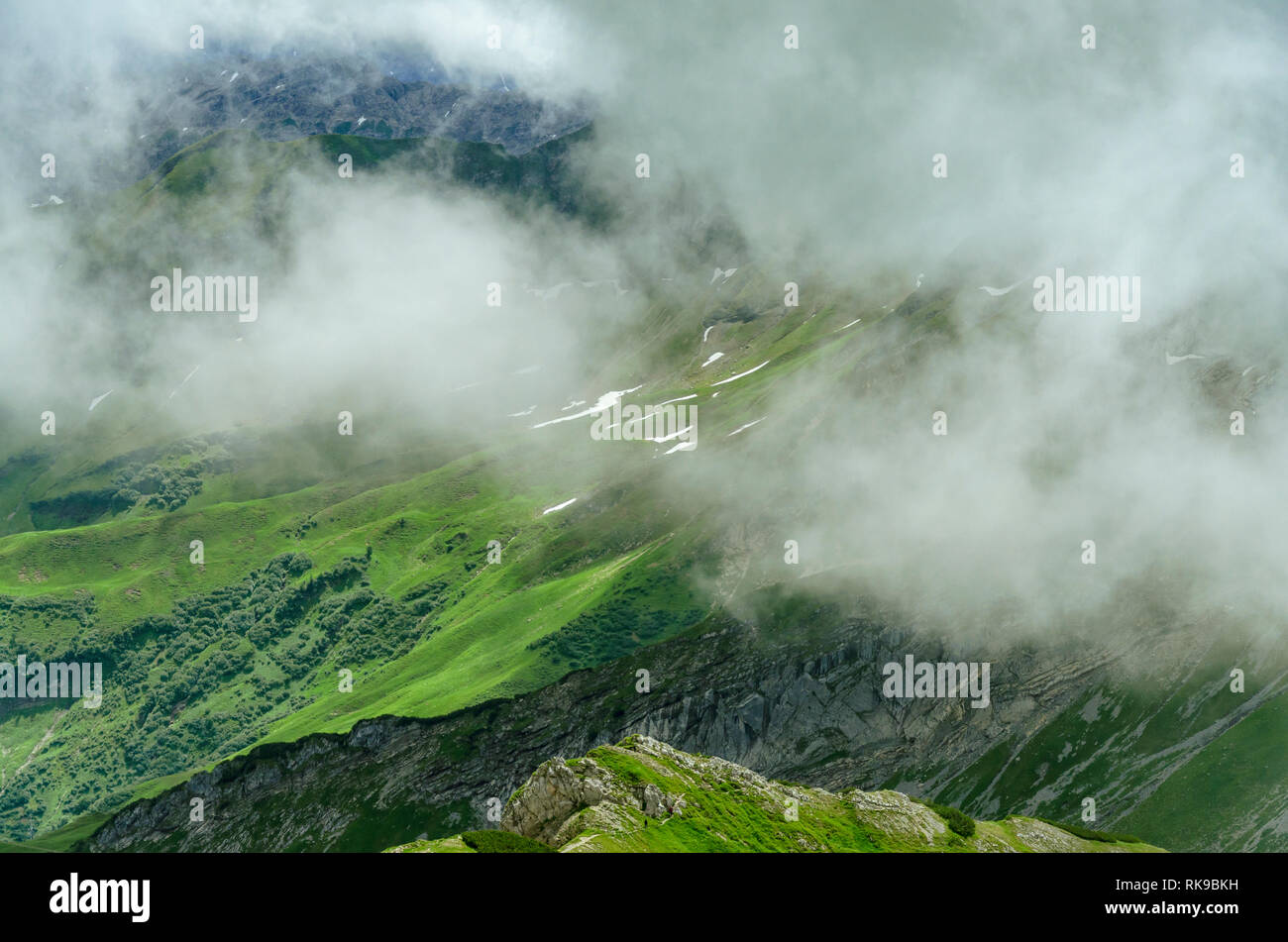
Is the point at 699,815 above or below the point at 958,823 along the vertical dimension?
above

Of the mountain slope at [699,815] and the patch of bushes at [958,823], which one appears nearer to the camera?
the mountain slope at [699,815]

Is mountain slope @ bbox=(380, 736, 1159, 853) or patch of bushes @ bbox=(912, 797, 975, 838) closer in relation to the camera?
mountain slope @ bbox=(380, 736, 1159, 853)

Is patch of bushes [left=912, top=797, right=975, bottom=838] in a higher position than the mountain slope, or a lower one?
lower

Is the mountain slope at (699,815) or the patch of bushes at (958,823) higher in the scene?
the mountain slope at (699,815)

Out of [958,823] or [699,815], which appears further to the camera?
[958,823]
